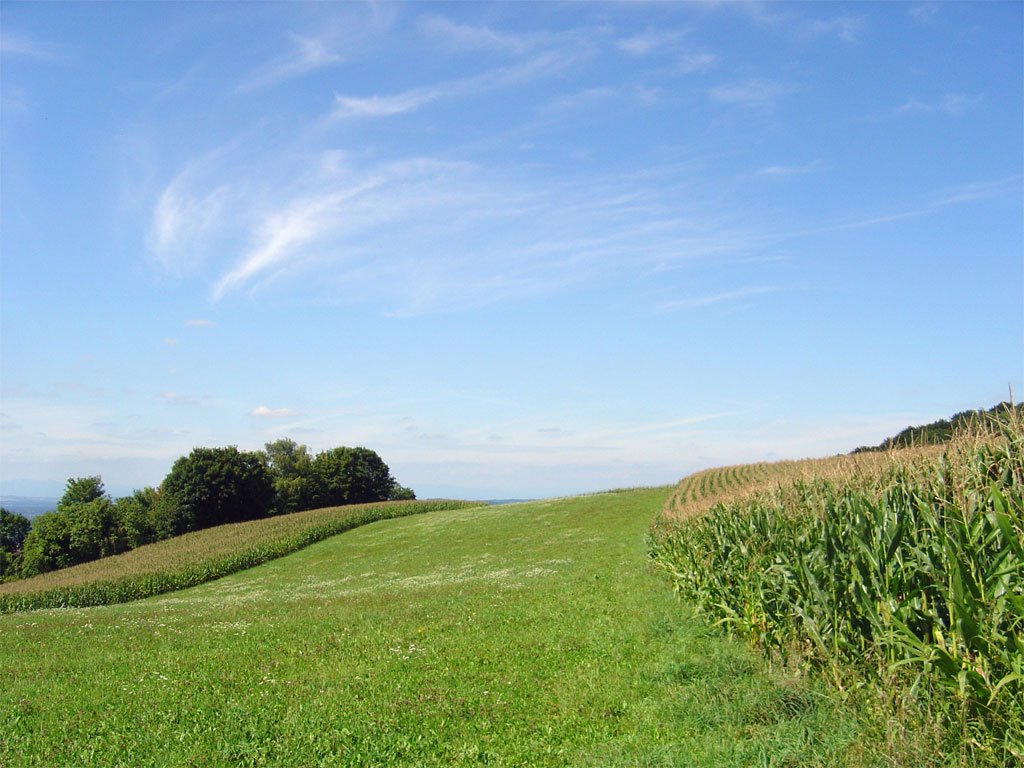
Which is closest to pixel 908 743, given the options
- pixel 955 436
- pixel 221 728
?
pixel 955 436

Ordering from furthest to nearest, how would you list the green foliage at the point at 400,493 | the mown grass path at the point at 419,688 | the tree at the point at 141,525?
the green foliage at the point at 400,493
the tree at the point at 141,525
the mown grass path at the point at 419,688

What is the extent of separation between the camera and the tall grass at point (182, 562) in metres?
40.9

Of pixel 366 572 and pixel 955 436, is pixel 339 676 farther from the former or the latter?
pixel 366 572

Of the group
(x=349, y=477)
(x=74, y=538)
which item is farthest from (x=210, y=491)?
(x=349, y=477)

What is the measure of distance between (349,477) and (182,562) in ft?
239

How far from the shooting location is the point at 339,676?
1366 centimetres

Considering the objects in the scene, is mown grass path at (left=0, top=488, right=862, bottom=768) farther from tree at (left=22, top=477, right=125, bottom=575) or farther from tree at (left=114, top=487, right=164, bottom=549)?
tree at (left=22, top=477, right=125, bottom=575)

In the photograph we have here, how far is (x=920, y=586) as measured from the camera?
8773mm

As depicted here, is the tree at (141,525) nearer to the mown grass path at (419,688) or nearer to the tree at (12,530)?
the tree at (12,530)

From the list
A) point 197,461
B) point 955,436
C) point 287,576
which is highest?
point 197,461

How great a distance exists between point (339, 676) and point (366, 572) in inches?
1106

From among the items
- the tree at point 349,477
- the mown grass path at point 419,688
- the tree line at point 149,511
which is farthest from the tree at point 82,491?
the mown grass path at point 419,688

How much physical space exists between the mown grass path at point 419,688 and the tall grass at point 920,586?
97 cm

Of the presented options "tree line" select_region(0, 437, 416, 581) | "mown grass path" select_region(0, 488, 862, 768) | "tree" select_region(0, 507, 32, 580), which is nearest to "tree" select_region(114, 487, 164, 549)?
"tree line" select_region(0, 437, 416, 581)
